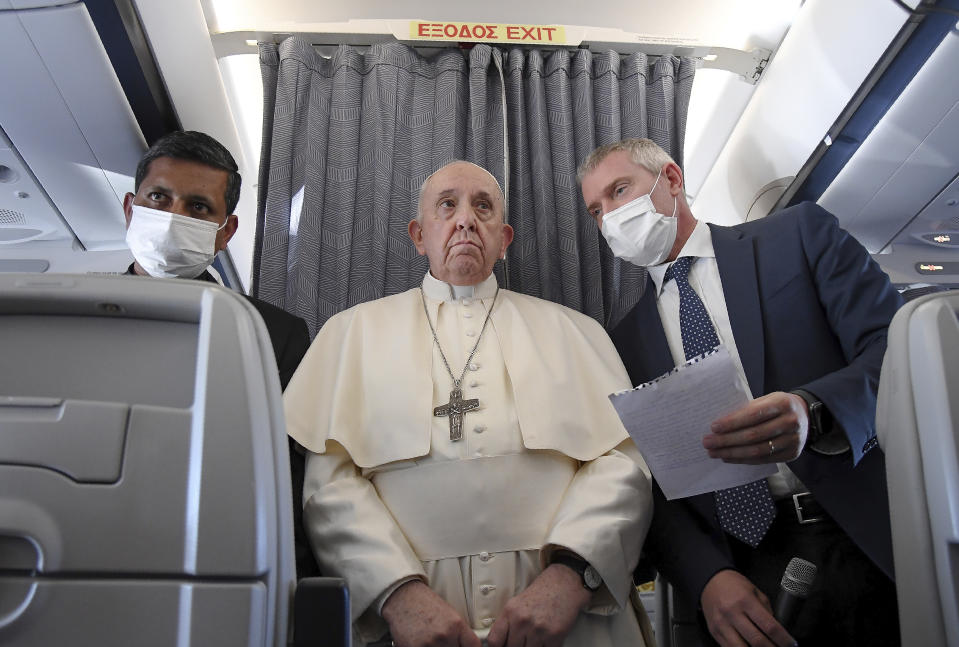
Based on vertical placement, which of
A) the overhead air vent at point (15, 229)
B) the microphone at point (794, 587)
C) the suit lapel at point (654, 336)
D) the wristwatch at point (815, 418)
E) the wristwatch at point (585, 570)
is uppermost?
the overhead air vent at point (15, 229)

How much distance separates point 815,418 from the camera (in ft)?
6.04

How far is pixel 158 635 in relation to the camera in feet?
3.01

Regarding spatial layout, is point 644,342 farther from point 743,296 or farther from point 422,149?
point 422,149

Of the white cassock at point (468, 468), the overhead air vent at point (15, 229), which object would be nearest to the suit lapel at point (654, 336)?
the white cassock at point (468, 468)

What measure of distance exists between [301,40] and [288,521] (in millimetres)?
3056

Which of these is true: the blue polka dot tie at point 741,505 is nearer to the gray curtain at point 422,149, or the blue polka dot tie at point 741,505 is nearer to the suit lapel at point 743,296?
the suit lapel at point 743,296

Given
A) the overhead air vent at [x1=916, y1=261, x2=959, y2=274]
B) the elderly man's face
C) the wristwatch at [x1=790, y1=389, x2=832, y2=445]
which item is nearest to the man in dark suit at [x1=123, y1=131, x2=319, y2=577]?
the elderly man's face

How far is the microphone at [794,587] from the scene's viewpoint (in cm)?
159

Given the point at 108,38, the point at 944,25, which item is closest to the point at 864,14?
the point at 944,25

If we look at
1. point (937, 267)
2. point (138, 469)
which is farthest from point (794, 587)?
point (937, 267)

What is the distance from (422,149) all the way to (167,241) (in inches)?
50.1

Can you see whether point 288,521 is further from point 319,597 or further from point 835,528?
point 835,528

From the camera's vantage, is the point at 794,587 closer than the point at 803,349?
Yes

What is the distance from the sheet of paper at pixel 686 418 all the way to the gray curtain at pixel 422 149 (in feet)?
4.58
